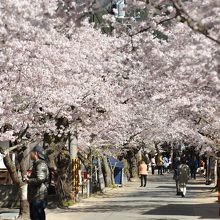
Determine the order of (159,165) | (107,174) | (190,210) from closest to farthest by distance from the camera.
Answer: (190,210) < (107,174) < (159,165)

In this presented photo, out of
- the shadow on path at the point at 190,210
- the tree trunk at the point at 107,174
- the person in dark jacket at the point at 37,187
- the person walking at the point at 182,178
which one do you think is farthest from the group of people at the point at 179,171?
the person in dark jacket at the point at 37,187

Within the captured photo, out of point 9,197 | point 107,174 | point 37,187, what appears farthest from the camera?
point 107,174

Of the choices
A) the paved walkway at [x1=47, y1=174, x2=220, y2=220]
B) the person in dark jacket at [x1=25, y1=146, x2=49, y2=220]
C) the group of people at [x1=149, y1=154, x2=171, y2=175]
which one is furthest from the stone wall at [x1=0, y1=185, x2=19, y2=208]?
the group of people at [x1=149, y1=154, x2=171, y2=175]

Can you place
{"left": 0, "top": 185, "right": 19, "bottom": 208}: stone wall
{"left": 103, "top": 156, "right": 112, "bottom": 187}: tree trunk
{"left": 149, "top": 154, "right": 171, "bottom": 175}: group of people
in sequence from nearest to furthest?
{"left": 0, "top": 185, "right": 19, "bottom": 208}: stone wall, {"left": 103, "top": 156, "right": 112, "bottom": 187}: tree trunk, {"left": 149, "top": 154, "right": 171, "bottom": 175}: group of people

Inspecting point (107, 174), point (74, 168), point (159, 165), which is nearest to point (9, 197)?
point (74, 168)

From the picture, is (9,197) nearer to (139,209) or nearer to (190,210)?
(139,209)

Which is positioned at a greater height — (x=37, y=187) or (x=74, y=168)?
(x=74, y=168)

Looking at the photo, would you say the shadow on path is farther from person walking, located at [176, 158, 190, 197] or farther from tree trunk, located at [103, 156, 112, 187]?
tree trunk, located at [103, 156, 112, 187]

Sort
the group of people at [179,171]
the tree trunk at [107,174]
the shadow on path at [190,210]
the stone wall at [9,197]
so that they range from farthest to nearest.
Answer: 1. the tree trunk at [107,174]
2. the group of people at [179,171]
3. the stone wall at [9,197]
4. the shadow on path at [190,210]

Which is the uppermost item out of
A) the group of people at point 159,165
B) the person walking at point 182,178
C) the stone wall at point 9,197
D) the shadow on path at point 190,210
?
the group of people at point 159,165

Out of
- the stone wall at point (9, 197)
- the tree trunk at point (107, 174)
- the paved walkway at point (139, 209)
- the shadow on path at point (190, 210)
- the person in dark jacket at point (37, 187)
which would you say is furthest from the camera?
the tree trunk at point (107, 174)

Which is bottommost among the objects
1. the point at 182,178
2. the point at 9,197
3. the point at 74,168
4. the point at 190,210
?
the point at 190,210

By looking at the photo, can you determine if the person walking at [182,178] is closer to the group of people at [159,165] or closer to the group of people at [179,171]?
the group of people at [179,171]

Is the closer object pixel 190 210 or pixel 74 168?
pixel 190 210
